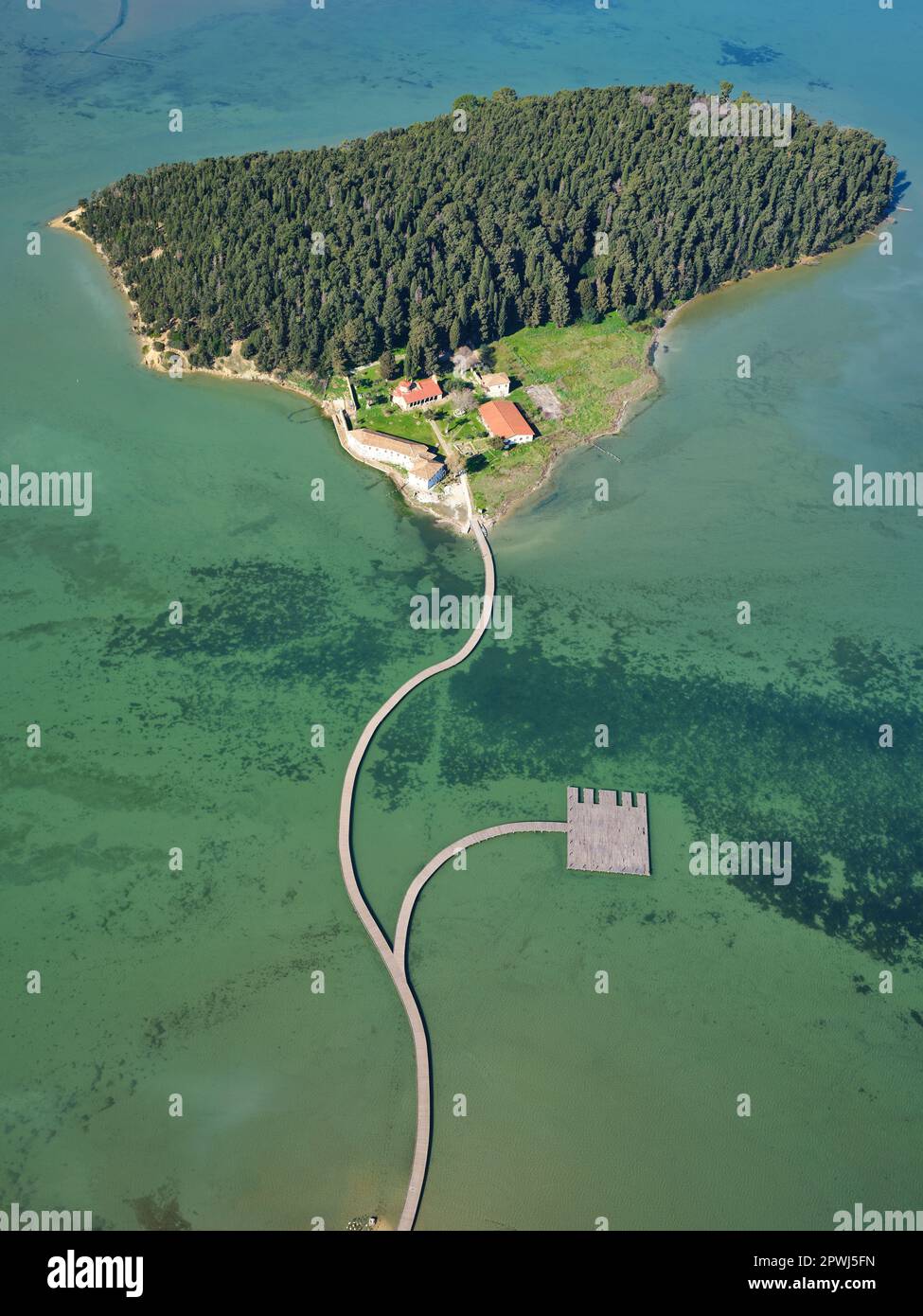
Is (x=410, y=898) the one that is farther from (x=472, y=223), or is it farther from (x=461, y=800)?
(x=472, y=223)

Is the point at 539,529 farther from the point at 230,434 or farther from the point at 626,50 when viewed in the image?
the point at 626,50

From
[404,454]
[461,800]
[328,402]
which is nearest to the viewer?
[461,800]

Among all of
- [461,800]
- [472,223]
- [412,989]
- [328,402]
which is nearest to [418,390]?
[328,402]

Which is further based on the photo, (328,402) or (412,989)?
(328,402)

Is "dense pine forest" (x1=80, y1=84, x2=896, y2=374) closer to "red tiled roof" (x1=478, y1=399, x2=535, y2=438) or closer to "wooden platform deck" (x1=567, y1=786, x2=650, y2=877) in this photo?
"red tiled roof" (x1=478, y1=399, x2=535, y2=438)

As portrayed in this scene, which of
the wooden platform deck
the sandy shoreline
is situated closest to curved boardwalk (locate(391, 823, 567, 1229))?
the wooden platform deck

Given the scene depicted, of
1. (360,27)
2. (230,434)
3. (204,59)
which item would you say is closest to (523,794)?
(230,434)
